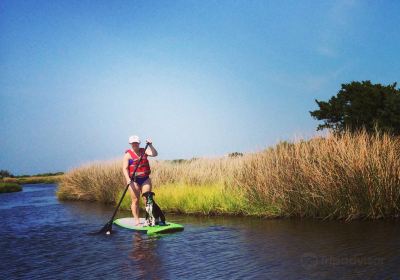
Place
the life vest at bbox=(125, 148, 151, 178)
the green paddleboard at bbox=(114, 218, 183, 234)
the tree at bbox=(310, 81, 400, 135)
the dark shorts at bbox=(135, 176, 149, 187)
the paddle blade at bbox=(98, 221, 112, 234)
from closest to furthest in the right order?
the green paddleboard at bbox=(114, 218, 183, 234), the paddle blade at bbox=(98, 221, 112, 234), the life vest at bbox=(125, 148, 151, 178), the dark shorts at bbox=(135, 176, 149, 187), the tree at bbox=(310, 81, 400, 135)

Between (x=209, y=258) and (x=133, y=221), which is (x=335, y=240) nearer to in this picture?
(x=209, y=258)

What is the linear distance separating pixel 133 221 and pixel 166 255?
5.14 metres

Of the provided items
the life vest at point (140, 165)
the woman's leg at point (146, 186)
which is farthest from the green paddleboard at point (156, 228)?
the life vest at point (140, 165)

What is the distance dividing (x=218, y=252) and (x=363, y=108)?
30.1 metres

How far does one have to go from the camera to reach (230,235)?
11.6m

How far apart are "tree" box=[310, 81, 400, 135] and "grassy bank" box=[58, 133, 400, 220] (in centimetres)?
1870

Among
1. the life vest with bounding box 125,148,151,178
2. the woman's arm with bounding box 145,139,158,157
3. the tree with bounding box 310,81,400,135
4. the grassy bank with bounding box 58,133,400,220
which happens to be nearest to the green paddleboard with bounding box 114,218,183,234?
the life vest with bounding box 125,148,151,178

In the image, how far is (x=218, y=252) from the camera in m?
9.49

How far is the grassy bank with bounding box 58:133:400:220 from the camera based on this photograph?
12734mm

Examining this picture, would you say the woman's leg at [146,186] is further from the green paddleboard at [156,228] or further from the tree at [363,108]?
the tree at [363,108]

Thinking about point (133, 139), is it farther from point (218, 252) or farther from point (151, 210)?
point (218, 252)

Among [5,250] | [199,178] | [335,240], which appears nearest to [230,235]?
[335,240]

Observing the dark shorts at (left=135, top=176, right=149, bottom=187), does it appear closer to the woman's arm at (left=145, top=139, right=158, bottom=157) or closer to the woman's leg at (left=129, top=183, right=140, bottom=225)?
the woman's leg at (left=129, top=183, right=140, bottom=225)

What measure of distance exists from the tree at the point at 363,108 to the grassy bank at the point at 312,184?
1870 centimetres
